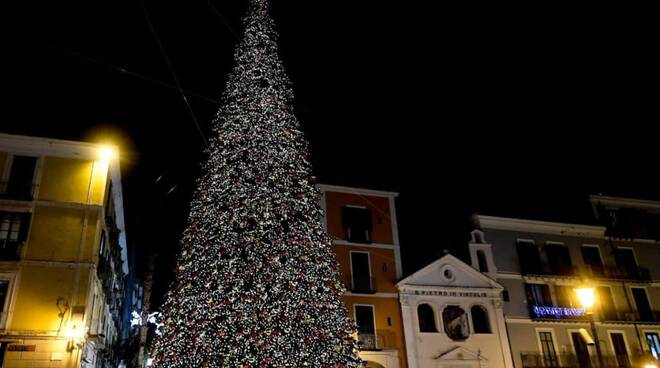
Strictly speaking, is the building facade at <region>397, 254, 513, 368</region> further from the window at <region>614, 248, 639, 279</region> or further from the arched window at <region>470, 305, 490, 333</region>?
the window at <region>614, 248, 639, 279</region>

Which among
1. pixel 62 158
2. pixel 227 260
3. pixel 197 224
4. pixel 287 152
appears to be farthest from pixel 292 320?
pixel 62 158

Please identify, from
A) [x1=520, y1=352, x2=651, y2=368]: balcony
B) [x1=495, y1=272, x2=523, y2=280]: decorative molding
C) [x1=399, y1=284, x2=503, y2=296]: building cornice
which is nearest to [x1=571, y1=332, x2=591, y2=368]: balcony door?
[x1=520, y1=352, x2=651, y2=368]: balcony

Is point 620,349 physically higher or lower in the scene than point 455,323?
lower

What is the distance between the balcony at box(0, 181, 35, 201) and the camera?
18.4 metres

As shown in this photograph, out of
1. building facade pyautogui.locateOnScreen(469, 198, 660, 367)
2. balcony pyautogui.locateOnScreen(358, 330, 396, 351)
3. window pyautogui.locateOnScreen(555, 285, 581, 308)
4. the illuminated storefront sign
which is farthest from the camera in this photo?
window pyautogui.locateOnScreen(555, 285, 581, 308)

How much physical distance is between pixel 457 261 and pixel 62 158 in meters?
18.6

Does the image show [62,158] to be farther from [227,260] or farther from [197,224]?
[227,260]

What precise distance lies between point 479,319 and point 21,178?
21.3m

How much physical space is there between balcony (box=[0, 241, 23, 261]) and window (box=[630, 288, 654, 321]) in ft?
99.1

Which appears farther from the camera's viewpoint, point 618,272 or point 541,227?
point 618,272

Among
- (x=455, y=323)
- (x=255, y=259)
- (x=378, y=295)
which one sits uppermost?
(x=378, y=295)

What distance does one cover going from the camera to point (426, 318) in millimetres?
22625

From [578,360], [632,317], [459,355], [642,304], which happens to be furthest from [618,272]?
[459,355]

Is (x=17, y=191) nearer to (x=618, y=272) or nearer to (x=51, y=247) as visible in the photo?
(x=51, y=247)
